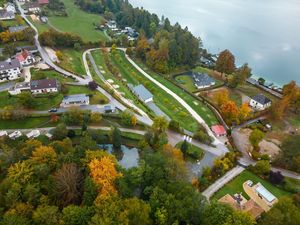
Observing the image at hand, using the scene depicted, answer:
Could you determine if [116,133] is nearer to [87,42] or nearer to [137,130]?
[137,130]

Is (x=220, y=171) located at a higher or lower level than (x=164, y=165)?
lower

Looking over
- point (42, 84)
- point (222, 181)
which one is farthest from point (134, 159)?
point (42, 84)

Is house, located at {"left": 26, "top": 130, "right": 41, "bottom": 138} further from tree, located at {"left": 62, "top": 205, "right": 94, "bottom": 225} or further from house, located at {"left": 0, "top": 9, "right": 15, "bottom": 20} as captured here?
house, located at {"left": 0, "top": 9, "right": 15, "bottom": 20}

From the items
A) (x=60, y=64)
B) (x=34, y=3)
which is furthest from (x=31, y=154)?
(x=34, y=3)

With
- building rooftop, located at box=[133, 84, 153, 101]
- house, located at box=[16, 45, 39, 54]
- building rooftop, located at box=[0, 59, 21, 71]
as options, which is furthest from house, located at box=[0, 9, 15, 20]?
building rooftop, located at box=[133, 84, 153, 101]

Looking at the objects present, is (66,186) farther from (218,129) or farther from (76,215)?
(218,129)

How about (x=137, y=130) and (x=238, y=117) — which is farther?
(x=238, y=117)

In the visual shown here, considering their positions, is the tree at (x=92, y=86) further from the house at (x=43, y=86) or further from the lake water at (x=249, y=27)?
the lake water at (x=249, y=27)
